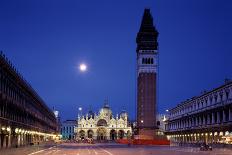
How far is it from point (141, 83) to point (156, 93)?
20.7 ft

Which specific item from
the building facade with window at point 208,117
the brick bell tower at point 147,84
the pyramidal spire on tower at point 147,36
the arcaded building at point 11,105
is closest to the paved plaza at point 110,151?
the arcaded building at point 11,105

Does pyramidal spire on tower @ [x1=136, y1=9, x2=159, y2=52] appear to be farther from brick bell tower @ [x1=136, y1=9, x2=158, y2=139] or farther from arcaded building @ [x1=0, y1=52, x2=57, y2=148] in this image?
arcaded building @ [x1=0, y1=52, x2=57, y2=148]

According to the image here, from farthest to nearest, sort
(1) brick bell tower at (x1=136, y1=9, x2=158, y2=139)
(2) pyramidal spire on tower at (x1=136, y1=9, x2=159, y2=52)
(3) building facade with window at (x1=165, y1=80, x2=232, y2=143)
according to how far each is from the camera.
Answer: (2) pyramidal spire on tower at (x1=136, y1=9, x2=159, y2=52)
(1) brick bell tower at (x1=136, y1=9, x2=158, y2=139)
(3) building facade with window at (x1=165, y1=80, x2=232, y2=143)

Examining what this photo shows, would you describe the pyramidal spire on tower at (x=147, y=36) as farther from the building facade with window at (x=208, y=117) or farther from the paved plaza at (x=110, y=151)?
the paved plaza at (x=110, y=151)

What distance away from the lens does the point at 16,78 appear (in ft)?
256

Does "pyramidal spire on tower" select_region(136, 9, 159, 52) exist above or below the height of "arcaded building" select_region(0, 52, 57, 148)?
above

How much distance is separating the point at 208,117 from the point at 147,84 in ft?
156

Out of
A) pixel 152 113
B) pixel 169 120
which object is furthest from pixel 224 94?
pixel 169 120

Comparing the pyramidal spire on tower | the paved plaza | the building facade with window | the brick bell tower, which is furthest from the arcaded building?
the pyramidal spire on tower

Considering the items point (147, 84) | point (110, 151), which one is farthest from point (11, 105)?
point (147, 84)

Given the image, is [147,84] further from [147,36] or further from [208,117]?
[208,117]

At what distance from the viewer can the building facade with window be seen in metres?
94.9

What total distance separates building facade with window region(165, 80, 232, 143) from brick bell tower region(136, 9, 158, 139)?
9667mm

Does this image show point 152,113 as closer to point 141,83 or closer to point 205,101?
point 141,83
